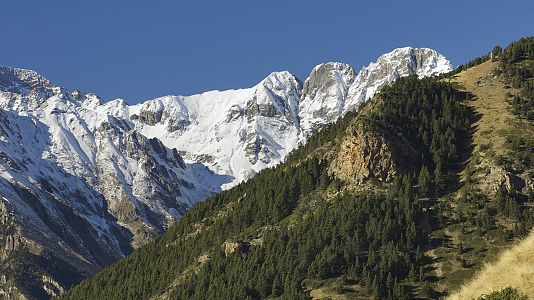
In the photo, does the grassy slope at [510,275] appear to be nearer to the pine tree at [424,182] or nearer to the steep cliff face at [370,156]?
the pine tree at [424,182]

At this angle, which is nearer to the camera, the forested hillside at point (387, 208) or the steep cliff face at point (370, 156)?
the forested hillside at point (387, 208)

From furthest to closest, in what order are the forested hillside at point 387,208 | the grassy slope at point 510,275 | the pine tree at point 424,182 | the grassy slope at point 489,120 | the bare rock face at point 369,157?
the bare rock face at point 369,157
the grassy slope at point 489,120
the pine tree at point 424,182
the forested hillside at point 387,208
the grassy slope at point 510,275

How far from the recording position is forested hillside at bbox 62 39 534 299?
130m

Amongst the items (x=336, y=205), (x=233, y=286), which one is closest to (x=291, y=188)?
(x=336, y=205)

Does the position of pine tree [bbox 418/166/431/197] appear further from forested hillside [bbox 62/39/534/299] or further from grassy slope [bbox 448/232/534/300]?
grassy slope [bbox 448/232/534/300]

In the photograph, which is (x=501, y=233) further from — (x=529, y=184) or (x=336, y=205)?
(x=336, y=205)

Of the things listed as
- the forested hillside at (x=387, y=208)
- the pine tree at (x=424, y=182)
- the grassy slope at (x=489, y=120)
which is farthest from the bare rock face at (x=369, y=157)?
the grassy slope at (x=489, y=120)

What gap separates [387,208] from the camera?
143 meters

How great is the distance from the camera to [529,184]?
141625mm

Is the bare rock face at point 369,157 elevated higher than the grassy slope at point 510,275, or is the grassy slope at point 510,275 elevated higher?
the bare rock face at point 369,157

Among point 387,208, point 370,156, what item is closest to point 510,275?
point 387,208

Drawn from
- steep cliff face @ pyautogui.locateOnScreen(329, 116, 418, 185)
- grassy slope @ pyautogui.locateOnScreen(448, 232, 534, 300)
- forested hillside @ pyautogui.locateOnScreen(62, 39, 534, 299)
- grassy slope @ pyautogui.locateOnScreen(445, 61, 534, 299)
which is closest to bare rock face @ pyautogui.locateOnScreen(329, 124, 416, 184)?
steep cliff face @ pyautogui.locateOnScreen(329, 116, 418, 185)

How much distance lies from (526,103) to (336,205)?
1944 inches

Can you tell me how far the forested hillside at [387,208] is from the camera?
130125 millimetres
